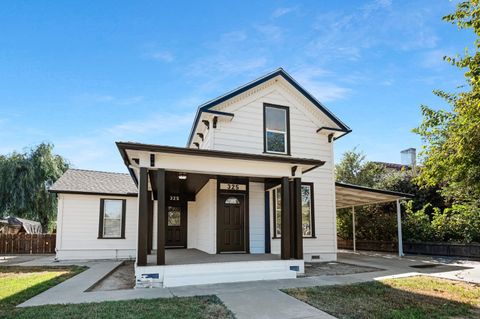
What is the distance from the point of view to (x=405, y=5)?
32.1 ft

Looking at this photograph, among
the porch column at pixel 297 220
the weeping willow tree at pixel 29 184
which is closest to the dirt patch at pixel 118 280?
the porch column at pixel 297 220

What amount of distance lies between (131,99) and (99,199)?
17.4 feet

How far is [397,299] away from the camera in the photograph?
6.49 metres

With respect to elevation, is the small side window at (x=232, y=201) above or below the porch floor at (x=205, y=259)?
above

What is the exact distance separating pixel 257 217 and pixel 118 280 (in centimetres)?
475

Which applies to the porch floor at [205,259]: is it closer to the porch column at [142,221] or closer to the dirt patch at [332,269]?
the porch column at [142,221]

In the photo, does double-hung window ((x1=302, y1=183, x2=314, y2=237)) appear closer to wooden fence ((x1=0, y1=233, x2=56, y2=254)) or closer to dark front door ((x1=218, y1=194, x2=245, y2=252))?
dark front door ((x1=218, y1=194, x2=245, y2=252))

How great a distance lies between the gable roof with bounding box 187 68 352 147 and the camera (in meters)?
11.5

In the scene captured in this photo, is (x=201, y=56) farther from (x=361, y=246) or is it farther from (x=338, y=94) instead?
(x=361, y=246)

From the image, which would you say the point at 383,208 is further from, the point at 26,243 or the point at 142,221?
the point at 26,243

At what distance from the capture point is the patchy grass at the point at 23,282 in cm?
620

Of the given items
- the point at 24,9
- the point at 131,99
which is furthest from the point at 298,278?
the point at 131,99

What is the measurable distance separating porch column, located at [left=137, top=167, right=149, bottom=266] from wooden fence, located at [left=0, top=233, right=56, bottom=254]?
12163 millimetres

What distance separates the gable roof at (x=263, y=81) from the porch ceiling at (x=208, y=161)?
334 cm
